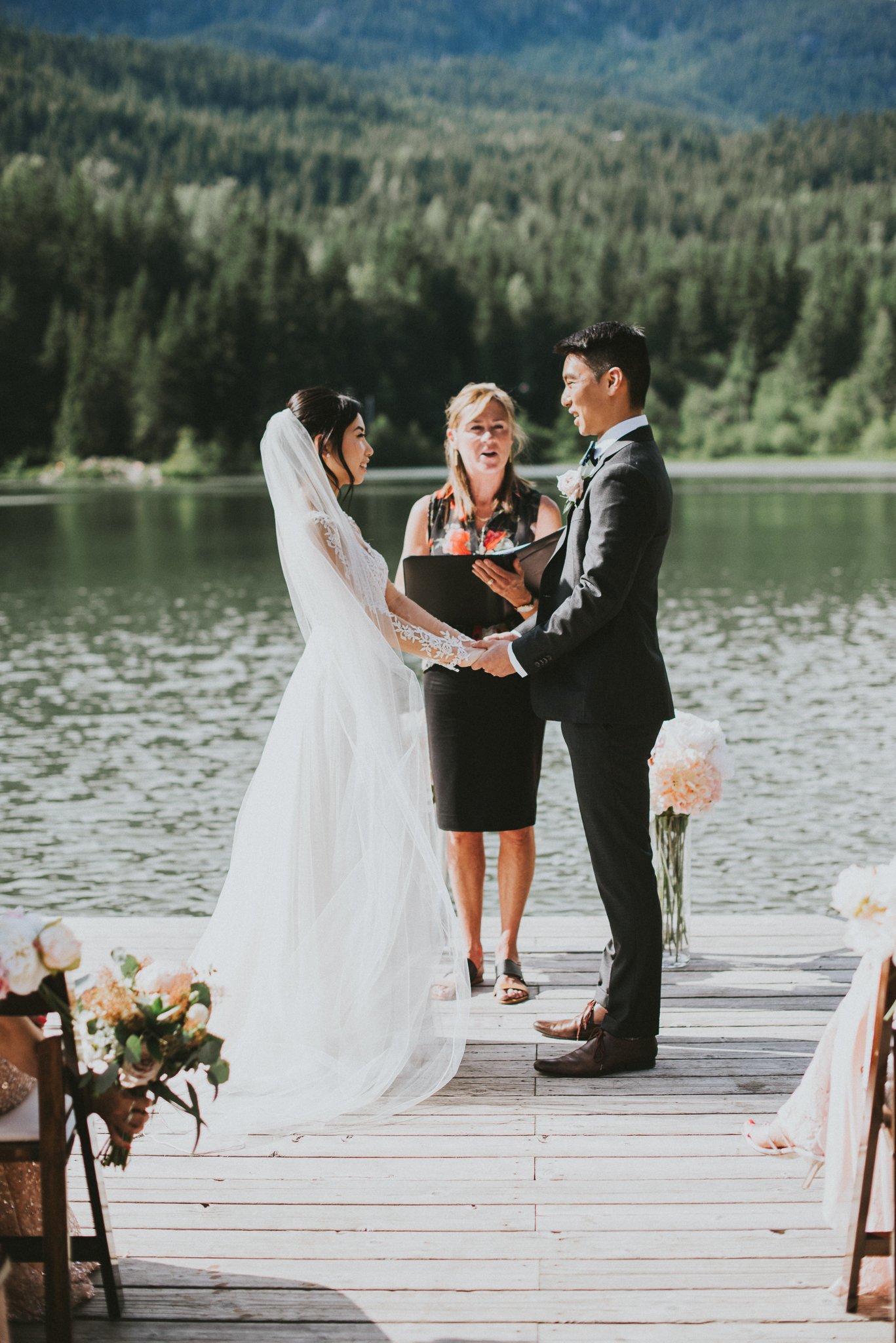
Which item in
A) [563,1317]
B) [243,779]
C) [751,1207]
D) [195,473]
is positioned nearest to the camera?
[563,1317]

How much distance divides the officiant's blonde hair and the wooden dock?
1.68 metres

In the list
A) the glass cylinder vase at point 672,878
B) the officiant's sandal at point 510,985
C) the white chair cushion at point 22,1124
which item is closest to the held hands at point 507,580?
the glass cylinder vase at point 672,878

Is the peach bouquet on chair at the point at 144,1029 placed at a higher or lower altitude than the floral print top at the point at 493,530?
lower

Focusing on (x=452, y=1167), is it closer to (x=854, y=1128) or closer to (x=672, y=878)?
(x=854, y=1128)

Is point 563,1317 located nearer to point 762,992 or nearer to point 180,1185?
point 180,1185

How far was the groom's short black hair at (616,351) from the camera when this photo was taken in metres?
3.50

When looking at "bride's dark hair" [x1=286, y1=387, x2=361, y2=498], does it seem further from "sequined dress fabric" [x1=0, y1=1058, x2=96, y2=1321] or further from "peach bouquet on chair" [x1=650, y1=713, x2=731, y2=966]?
"sequined dress fabric" [x1=0, y1=1058, x2=96, y2=1321]

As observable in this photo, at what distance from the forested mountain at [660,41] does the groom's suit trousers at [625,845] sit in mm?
165250

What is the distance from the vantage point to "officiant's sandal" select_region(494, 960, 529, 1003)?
4266 millimetres

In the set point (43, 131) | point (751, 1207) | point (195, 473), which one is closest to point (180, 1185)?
point (751, 1207)

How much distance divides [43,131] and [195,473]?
58228 mm

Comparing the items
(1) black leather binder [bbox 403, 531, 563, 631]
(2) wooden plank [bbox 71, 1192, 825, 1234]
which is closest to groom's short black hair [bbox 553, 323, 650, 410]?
(1) black leather binder [bbox 403, 531, 563, 631]

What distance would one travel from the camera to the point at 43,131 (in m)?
108

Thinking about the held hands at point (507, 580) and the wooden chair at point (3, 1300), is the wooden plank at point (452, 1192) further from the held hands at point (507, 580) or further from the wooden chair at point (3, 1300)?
the held hands at point (507, 580)
